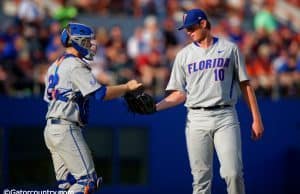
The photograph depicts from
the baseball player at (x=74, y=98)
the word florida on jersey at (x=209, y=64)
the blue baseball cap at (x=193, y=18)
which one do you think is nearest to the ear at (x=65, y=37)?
the baseball player at (x=74, y=98)

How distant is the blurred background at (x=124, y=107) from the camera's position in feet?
42.4

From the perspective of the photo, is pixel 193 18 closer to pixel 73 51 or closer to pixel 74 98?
pixel 73 51

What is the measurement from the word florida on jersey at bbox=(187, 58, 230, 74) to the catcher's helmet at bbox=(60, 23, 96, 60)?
1.12 m

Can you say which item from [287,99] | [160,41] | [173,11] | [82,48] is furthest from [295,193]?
[82,48]

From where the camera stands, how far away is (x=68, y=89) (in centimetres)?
786

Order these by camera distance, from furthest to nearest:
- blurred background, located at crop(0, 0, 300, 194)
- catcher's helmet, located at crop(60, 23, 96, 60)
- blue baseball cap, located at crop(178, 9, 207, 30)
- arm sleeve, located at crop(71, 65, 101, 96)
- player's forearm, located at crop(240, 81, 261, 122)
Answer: blurred background, located at crop(0, 0, 300, 194) → blue baseball cap, located at crop(178, 9, 207, 30) → player's forearm, located at crop(240, 81, 261, 122) → catcher's helmet, located at crop(60, 23, 96, 60) → arm sleeve, located at crop(71, 65, 101, 96)

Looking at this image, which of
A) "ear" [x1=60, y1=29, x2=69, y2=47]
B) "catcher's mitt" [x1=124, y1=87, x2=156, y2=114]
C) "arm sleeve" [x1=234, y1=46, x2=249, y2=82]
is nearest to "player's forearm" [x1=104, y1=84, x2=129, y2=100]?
"catcher's mitt" [x1=124, y1=87, x2=156, y2=114]

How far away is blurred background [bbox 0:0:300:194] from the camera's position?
1292 cm

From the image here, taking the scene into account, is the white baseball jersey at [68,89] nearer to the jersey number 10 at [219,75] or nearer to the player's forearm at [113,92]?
the player's forearm at [113,92]

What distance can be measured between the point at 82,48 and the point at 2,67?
5352 millimetres

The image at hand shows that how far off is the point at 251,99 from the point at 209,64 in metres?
0.59

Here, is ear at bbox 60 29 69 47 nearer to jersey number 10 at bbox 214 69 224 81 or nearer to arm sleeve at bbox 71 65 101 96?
arm sleeve at bbox 71 65 101 96

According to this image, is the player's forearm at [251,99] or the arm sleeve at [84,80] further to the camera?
the player's forearm at [251,99]

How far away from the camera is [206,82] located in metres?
8.27
